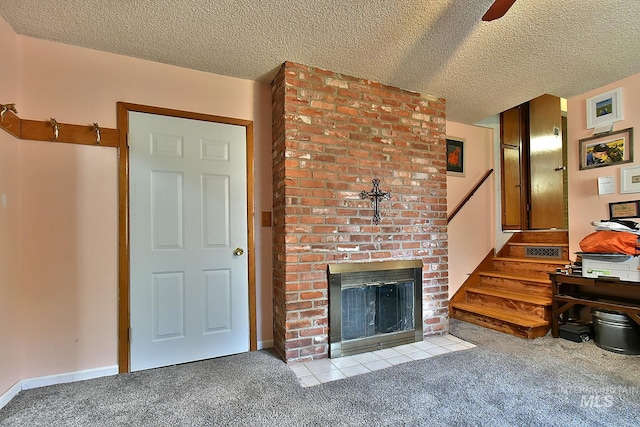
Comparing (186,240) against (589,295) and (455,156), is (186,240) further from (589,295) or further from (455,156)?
(589,295)

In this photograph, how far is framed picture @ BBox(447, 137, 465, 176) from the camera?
3617 millimetres

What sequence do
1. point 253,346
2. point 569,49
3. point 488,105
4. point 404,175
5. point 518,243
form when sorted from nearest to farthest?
point 569,49 < point 253,346 < point 404,175 < point 488,105 < point 518,243

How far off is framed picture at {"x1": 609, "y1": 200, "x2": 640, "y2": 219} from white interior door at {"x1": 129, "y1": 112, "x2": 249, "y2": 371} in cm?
320

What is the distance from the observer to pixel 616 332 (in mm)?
2402

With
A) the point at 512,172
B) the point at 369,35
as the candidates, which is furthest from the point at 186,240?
the point at 512,172

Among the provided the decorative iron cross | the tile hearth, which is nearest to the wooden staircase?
the tile hearth

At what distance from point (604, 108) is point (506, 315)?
2.09m

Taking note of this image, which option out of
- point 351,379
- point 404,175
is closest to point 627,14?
point 404,175

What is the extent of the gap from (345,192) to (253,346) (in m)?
1.48

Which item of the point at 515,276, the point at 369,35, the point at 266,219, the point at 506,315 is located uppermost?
the point at 369,35

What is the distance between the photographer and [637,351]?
7.70 ft

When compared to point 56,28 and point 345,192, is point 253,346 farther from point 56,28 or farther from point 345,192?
point 56,28

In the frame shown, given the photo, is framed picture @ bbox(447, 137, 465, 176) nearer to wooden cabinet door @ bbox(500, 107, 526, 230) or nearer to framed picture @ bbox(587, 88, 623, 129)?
wooden cabinet door @ bbox(500, 107, 526, 230)

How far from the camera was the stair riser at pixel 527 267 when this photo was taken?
10.6ft
